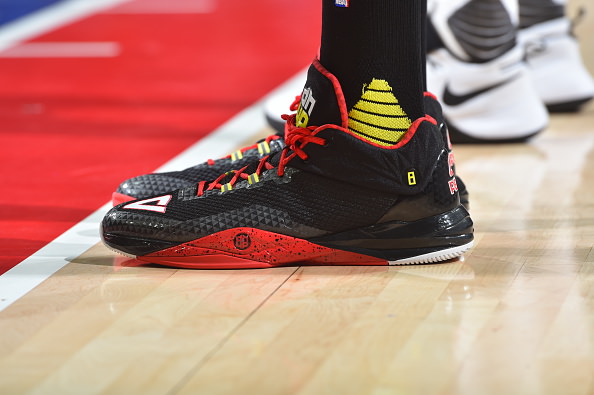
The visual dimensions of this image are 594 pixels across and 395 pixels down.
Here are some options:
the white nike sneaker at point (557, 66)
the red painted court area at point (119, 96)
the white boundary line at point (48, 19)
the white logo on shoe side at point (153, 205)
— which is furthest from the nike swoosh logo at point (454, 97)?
the white boundary line at point (48, 19)

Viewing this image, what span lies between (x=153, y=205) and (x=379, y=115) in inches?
15.2

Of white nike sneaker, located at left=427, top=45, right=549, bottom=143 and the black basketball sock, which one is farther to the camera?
white nike sneaker, located at left=427, top=45, right=549, bottom=143

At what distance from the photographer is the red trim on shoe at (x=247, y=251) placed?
150cm

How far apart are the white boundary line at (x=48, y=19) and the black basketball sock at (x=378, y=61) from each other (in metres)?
2.38

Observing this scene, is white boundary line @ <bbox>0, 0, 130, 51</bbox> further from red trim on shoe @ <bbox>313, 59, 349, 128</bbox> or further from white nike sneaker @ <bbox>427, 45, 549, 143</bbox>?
red trim on shoe @ <bbox>313, 59, 349, 128</bbox>

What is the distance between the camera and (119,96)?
2.85m

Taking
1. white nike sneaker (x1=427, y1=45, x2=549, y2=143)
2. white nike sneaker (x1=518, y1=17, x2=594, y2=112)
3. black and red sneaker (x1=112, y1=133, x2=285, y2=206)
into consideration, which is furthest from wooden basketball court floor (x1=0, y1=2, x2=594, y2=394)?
white nike sneaker (x1=518, y1=17, x2=594, y2=112)

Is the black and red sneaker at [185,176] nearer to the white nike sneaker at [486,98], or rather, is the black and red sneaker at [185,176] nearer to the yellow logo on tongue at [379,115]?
the yellow logo on tongue at [379,115]

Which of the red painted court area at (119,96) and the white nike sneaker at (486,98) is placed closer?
the red painted court area at (119,96)

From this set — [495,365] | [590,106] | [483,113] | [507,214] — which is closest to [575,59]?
[590,106]

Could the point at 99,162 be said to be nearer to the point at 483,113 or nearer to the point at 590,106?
the point at 483,113

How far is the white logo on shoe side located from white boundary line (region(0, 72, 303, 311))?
0.15m

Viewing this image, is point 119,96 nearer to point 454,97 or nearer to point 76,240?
point 454,97

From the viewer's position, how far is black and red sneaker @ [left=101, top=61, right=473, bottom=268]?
1.47 meters
